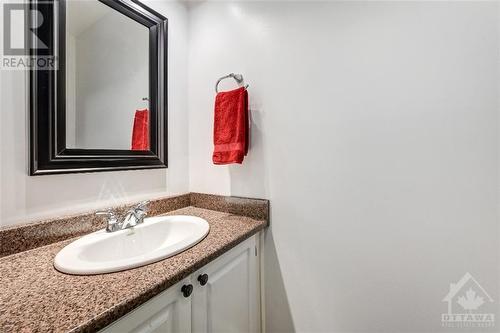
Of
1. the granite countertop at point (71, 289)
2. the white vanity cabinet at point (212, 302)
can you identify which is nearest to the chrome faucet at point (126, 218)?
the granite countertop at point (71, 289)

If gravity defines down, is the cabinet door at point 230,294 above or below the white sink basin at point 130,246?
below

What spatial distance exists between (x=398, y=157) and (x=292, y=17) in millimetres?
857

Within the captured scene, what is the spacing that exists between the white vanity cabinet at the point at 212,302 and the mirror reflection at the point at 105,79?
0.74 m

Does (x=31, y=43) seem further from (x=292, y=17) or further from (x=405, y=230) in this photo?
(x=405, y=230)

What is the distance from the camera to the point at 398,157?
899 millimetres

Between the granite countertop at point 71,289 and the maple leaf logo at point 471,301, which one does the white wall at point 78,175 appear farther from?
the maple leaf logo at point 471,301

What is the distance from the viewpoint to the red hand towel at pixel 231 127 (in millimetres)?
1150

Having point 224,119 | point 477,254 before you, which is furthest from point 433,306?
point 224,119

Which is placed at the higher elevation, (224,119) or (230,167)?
(224,119)

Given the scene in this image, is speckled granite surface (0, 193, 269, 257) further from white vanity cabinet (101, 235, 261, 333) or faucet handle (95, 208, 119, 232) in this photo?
white vanity cabinet (101, 235, 261, 333)

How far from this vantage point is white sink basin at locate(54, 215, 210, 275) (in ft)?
2.16

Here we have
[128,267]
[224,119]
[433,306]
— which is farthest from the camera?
[224,119]

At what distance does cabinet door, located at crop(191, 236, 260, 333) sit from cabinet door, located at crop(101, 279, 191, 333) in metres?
0.05

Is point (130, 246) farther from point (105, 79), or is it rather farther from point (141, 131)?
point (105, 79)
